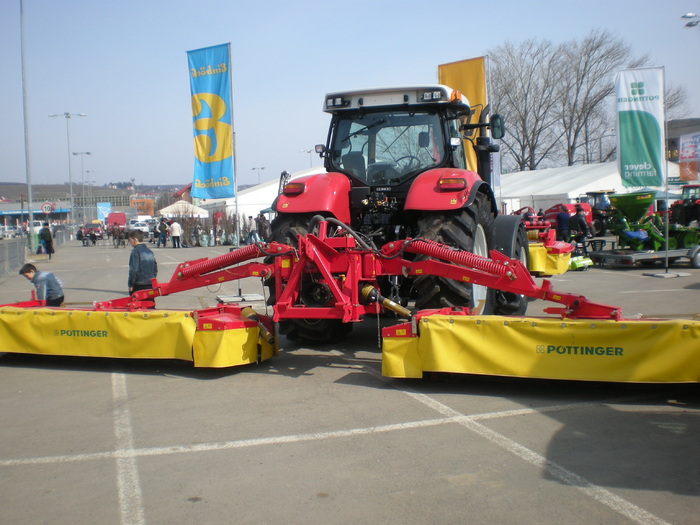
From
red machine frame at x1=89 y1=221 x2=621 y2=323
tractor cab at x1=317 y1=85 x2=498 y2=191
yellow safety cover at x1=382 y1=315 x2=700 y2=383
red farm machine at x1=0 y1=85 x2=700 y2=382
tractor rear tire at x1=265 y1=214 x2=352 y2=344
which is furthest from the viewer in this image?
tractor cab at x1=317 y1=85 x2=498 y2=191

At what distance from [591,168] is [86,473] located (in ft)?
115

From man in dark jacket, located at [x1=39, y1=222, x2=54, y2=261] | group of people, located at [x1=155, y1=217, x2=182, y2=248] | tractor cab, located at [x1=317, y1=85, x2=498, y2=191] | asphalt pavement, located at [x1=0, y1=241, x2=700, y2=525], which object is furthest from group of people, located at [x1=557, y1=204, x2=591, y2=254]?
group of people, located at [x1=155, y1=217, x2=182, y2=248]

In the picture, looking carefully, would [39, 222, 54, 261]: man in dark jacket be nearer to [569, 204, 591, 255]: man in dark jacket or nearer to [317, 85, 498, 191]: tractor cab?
[569, 204, 591, 255]: man in dark jacket

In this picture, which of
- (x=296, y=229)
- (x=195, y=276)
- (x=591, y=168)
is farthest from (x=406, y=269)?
(x=591, y=168)

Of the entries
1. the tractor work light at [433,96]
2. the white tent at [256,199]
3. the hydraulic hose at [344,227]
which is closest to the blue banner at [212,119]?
the tractor work light at [433,96]

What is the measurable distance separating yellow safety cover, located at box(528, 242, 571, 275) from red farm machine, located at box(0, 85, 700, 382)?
2128 millimetres

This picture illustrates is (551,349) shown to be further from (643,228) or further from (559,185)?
(559,185)

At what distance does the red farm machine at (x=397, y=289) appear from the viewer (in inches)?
202

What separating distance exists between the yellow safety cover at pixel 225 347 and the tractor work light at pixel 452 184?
2.29 meters

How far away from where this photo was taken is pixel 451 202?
624cm

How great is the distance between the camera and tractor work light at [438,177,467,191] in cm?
628

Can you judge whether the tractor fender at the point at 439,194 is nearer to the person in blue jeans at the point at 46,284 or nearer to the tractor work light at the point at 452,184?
the tractor work light at the point at 452,184

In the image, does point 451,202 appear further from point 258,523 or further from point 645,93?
point 645,93

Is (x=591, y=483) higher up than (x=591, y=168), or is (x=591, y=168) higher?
(x=591, y=168)
